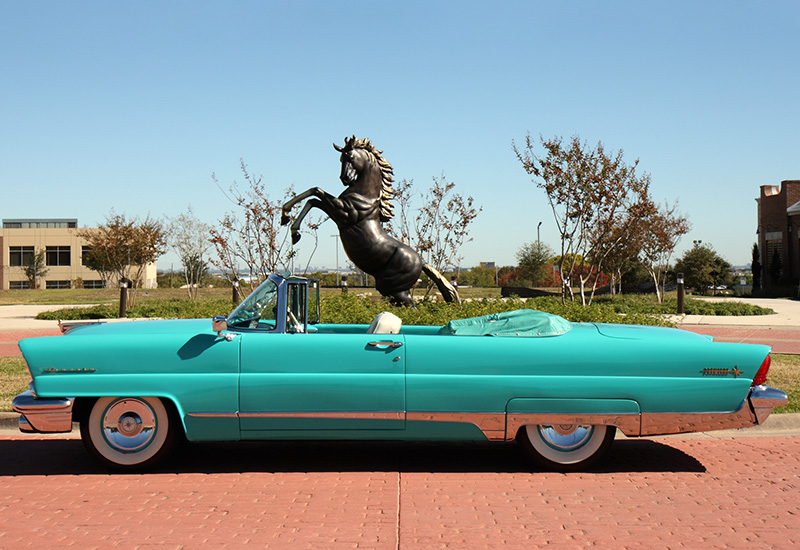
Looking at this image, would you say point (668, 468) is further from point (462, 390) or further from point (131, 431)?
point (131, 431)

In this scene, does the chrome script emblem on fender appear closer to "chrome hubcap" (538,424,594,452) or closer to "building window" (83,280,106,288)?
"chrome hubcap" (538,424,594,452)

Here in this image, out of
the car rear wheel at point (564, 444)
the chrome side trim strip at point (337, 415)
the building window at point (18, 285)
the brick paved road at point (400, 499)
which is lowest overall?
the brick paved road at point (400, 499)

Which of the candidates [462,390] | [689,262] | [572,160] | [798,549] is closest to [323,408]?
[462,390]

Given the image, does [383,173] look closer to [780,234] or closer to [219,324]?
[219,324]

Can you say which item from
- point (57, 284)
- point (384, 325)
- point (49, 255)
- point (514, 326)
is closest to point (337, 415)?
point (384, 325)

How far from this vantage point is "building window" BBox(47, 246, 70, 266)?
62.1 metres

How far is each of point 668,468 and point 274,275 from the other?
3.26 metres

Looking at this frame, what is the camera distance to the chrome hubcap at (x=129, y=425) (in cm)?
544

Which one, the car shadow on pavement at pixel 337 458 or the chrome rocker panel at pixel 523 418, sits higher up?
the chrome rocker panel at pixel 523 418

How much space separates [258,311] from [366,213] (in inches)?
257

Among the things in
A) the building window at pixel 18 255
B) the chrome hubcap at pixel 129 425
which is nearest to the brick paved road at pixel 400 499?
the chrome hubcap at pixel 129 425

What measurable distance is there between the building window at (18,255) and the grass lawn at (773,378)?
55.9 m

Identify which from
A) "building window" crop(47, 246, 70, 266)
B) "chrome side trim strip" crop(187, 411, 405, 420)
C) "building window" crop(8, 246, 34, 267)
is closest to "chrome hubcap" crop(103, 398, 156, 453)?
"chrome side trim strip" crop(187, 411, 405, 420)

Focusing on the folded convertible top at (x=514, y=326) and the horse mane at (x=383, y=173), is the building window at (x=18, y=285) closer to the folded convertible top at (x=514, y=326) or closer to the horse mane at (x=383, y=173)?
the horse mane at (x=383, y=173)
